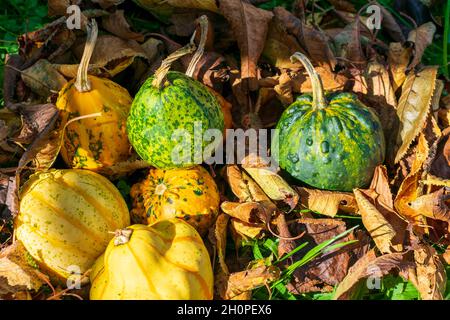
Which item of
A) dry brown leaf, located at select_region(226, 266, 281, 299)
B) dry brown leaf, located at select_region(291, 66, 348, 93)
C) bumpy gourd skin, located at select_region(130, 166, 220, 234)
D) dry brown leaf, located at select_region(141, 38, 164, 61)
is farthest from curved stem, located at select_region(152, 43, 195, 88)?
dry brown leaf, located at select_region(226, 266, 281, 299)

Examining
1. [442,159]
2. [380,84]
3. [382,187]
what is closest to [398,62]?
[380,84]

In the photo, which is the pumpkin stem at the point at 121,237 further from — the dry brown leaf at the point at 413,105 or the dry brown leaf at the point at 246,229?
the dry brown leaf at the point at 413,105

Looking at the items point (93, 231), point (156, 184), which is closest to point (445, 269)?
point (156, 184)

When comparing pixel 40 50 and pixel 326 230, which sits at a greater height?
pixel 40 50

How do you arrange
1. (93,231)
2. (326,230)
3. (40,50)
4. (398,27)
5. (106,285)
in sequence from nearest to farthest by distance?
(106,285) < (93,231) < (326,230) < (40,50) < (398,27)

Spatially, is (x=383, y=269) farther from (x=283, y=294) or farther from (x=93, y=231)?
(x=93, y=231)
